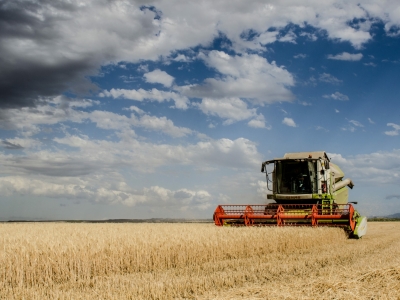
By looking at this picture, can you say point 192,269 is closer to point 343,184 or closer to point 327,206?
point 327,206

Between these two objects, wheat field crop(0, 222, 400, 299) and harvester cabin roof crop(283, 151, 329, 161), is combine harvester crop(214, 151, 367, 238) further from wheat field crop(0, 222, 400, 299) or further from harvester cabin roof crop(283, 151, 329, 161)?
wheat field crop(0, 222, 400, 299)

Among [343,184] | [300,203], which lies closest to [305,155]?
[300,203]

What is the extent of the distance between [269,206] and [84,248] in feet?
27.0

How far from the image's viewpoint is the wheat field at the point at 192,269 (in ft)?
17.0

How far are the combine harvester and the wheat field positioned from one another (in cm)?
271

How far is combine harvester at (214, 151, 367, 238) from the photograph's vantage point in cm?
1298

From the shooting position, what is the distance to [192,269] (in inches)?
296

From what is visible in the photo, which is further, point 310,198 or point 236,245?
point 310,198

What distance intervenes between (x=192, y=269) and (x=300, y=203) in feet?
25.6

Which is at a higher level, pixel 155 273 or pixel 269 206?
pixel 269 206

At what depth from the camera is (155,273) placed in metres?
7.14

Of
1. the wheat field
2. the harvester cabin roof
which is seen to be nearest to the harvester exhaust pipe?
the harvester cabin roof

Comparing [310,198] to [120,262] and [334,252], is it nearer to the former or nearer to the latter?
[334,252]

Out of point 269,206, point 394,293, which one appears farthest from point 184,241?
point 269,206
